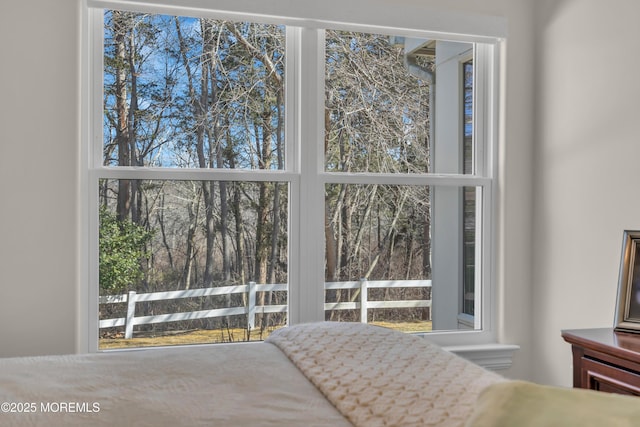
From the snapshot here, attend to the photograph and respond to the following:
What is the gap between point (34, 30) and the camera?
7.72 feet

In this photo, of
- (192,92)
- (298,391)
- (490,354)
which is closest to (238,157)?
(192,92)

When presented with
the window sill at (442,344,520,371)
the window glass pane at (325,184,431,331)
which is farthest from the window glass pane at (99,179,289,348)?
the window sill at (442,344,520,371)

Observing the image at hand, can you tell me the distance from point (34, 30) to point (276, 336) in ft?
5.40

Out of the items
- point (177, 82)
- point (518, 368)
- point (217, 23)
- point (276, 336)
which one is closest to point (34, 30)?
point (177, 82)

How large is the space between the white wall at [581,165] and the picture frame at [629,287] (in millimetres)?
235

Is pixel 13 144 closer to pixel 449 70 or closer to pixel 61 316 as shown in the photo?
pixel 61 316

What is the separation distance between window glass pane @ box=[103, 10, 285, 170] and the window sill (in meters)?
1.28

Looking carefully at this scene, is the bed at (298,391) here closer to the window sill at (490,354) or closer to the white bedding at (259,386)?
the white bedding at (259,386)

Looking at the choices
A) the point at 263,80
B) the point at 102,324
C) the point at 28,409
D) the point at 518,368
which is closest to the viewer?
the point at 28,409

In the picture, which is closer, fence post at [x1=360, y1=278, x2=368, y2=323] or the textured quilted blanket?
the textured quilted blanket

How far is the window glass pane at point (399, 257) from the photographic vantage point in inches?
112

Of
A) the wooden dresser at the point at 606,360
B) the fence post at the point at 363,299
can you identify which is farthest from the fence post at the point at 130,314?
the wooden dresser at the point at 606,360

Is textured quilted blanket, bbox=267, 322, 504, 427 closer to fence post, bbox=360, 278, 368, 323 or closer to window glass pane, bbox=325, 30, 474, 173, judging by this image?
fence post, bbox=360, 278, 368, 323

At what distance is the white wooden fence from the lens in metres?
2.56
